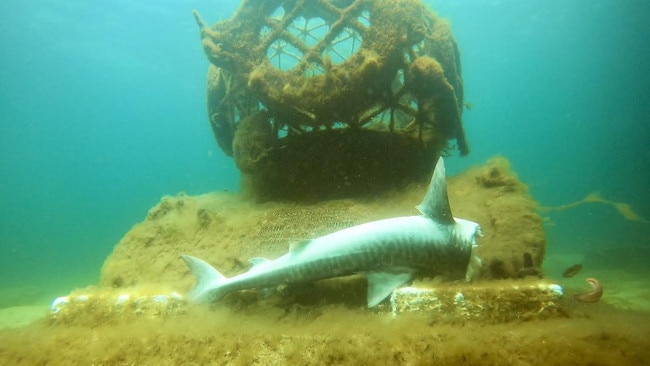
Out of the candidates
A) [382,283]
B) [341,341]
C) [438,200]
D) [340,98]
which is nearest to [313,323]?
[341,341]

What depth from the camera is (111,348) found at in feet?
10.2

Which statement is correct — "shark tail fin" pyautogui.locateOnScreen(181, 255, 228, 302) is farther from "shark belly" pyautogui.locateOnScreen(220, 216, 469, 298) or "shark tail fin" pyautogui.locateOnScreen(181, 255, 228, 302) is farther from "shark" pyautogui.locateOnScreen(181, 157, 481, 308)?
"shark belly" pyautogui.locateOnScreen(220, 216, 469, 298)

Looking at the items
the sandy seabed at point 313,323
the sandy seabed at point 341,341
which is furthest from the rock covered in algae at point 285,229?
the sandy seabed at point 341,341

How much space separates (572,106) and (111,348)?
12501 cm

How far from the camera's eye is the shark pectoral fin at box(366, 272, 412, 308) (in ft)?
11.5

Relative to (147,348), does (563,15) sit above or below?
above

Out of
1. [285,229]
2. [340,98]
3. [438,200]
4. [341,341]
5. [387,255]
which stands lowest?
[341,341]

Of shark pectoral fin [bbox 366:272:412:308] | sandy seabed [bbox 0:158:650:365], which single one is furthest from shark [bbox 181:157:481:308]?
sandy seabed [bbox 0:158:650:365]

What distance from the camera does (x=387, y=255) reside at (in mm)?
3617

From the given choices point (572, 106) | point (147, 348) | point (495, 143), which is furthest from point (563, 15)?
point (495, 143)

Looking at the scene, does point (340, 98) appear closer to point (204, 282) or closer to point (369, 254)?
point (369, 254)

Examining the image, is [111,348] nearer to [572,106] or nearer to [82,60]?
[82,60]

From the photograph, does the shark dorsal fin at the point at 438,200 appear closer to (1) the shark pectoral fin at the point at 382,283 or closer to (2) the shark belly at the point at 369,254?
(2) the shark belly at the point at 369,254

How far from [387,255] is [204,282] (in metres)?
2.27
